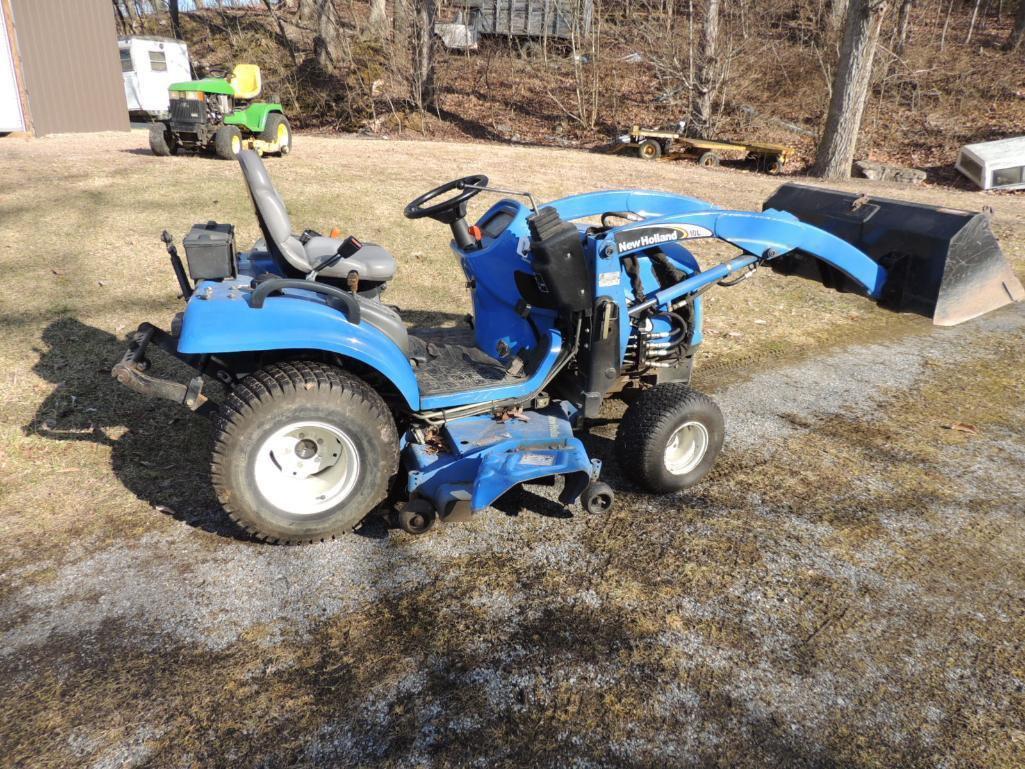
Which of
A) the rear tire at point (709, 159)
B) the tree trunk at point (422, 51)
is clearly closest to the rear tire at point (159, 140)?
the tree trunk at point (422, 51)

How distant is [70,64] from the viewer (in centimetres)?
1537

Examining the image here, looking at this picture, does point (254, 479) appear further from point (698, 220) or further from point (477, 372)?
point (698, 220)

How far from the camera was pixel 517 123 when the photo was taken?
1995 cm

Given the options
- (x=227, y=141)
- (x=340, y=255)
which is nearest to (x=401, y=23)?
(x=227, y=141)

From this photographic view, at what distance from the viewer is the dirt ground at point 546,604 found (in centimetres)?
233

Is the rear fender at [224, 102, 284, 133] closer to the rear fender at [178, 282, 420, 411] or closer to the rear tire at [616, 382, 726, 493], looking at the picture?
the rear fender at [178, 282, 420, 411]

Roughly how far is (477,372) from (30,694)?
216 cm

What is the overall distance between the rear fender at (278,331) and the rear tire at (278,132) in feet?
31.3

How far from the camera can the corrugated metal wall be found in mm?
14508

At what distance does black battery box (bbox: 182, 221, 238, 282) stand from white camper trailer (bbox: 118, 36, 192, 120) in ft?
64.0

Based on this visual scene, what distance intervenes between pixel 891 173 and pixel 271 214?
14.0 metres

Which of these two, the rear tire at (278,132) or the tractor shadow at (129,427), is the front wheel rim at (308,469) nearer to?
the tractor shadow at (129,427)

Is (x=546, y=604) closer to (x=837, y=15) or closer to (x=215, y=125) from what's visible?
(x=215, y=125)

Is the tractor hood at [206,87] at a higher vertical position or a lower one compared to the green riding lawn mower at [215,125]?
higher
